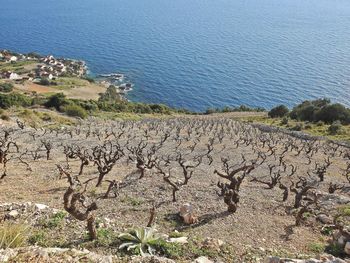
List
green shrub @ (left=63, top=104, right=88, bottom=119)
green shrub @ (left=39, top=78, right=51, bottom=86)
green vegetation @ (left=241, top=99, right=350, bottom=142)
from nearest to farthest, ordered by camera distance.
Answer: green vegetation @ (left=241, top=99, right=350, bottom=142), green shrub @ (left=63, top=104, right=88, bottom=119), green shrub @ (left=39, top=78, right=51, bottom=86)

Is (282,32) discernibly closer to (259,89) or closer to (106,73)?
(259,89)

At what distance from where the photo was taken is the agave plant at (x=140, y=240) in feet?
39.7

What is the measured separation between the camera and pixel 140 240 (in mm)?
12508

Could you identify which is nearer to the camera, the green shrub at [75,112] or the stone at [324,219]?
the stone at [324,219]

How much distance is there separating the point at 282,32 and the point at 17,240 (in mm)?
193616

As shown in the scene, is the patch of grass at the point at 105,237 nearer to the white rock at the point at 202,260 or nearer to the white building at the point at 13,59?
the white rock at the point at 202,260

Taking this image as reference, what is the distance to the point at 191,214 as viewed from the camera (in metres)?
17.4

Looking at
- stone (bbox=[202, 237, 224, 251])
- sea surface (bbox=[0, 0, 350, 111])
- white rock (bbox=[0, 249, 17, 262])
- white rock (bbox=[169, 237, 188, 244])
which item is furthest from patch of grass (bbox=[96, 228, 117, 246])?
sea surface (bbox=[0, 0, 350, 111])

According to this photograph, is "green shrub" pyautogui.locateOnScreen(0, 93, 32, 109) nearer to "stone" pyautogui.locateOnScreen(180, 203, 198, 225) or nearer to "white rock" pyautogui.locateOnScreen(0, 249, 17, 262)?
"stone" pyautogui.locateOnScreen(180, 203, 198, 225)

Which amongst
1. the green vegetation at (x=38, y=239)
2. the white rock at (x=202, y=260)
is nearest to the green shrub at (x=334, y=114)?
the white rock at (x=202, y=260)

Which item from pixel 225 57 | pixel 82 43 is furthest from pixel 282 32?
pixel 82 43

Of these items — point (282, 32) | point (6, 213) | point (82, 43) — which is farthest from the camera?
point (282, 32)

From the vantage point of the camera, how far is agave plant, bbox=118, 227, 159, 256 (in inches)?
477

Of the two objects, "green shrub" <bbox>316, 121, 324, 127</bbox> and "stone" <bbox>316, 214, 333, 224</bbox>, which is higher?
"stone" <bbox>316, 214, 333, 224</bbox>
